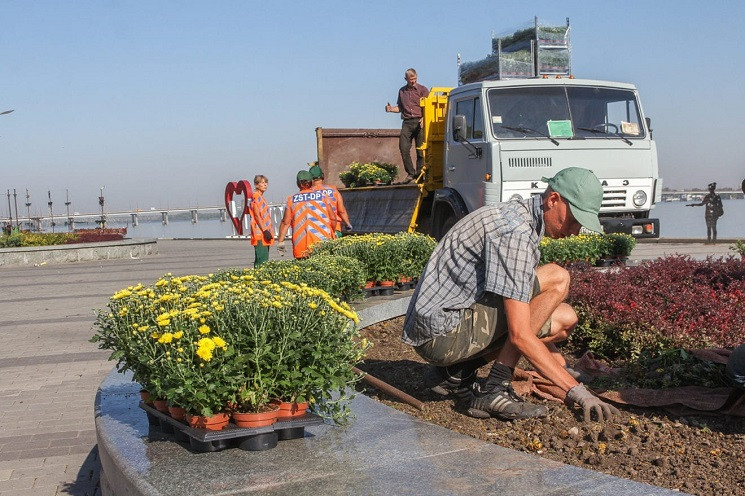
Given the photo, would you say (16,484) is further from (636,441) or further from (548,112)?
(548,112)

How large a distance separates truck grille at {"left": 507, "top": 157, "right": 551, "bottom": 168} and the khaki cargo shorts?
6876mm

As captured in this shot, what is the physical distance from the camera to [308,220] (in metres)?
10.7

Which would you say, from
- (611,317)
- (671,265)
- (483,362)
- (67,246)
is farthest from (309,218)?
(67,246)

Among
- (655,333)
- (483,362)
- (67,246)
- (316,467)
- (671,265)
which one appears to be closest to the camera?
(316,467)

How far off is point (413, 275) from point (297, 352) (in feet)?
17.3

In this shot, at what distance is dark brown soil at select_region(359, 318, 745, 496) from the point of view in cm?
342

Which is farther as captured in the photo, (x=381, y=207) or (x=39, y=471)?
(x=381, y=207)

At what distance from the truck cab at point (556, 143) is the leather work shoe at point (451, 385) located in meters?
6.54

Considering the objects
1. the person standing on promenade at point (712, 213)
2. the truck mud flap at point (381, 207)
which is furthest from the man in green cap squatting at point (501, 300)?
the person standing on promenade at point (712, 213)

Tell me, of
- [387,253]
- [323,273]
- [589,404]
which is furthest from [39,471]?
[387,253]

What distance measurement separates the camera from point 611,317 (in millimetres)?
5883

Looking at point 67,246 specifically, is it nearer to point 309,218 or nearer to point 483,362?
point 309,218

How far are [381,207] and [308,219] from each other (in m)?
4.48

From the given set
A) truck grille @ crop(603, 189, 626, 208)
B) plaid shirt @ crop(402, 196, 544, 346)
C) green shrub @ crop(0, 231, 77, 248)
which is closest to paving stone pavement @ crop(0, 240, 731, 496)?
plaid shirt @ crop(402, 196, 544, 346)
